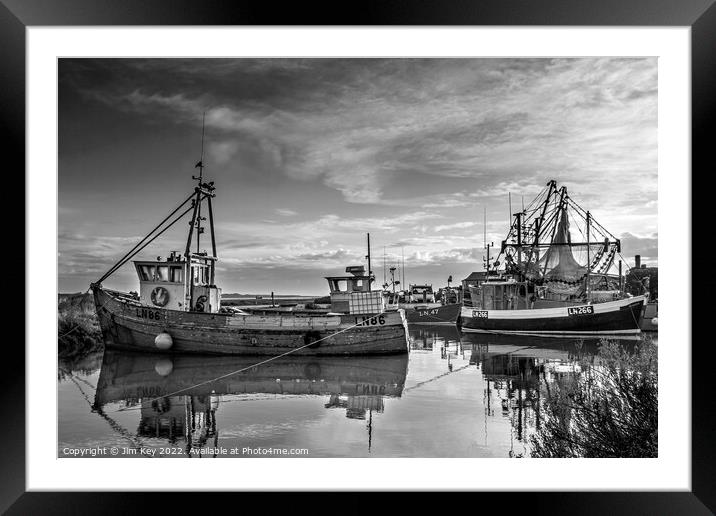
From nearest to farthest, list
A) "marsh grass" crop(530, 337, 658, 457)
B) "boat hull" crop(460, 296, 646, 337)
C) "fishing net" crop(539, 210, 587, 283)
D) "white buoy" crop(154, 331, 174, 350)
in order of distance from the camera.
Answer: "marsh grass" crop(530, 337, 658, 457) → "white buoy" crop(154, 331, 174, 350) → "boat hull" crop(460, 296, 646, 337) → "fishing net" crop(539, 210, 587, 283)

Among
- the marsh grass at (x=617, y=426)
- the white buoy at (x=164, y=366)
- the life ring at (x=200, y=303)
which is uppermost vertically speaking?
the life ring at (x=200, y=303)

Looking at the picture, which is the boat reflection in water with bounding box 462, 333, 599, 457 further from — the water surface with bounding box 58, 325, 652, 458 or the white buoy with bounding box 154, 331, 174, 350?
the white buoy with bounding box 154, 331, 174, 350

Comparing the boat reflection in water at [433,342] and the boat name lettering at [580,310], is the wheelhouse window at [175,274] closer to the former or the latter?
the boat reflection in water at [433,342]

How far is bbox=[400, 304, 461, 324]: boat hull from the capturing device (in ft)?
88.3

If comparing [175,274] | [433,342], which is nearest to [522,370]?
[433,342]

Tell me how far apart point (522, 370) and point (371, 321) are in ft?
11.9

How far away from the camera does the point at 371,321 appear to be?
11.9 metres

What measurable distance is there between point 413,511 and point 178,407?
4.69 meters

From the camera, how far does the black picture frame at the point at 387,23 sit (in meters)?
3.15

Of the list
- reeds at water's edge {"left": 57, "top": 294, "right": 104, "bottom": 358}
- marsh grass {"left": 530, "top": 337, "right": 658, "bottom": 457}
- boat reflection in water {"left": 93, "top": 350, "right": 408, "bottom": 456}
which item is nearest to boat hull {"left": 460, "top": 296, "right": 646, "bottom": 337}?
boat reflection in water {"left": 93, "top": 350, "right": 408, "bottom": 456}

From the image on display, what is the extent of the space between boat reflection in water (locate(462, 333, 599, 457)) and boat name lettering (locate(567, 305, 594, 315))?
45.6 inches

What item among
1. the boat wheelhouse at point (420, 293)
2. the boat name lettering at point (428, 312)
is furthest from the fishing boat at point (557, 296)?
the boat wheelhouse at point (420, 293)

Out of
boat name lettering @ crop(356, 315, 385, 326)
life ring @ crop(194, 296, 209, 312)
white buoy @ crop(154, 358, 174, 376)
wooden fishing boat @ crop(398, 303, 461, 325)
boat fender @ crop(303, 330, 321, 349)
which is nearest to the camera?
white buoy @ crop(154, 358, 174, 376)

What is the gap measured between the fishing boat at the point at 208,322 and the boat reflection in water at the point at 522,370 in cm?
252
